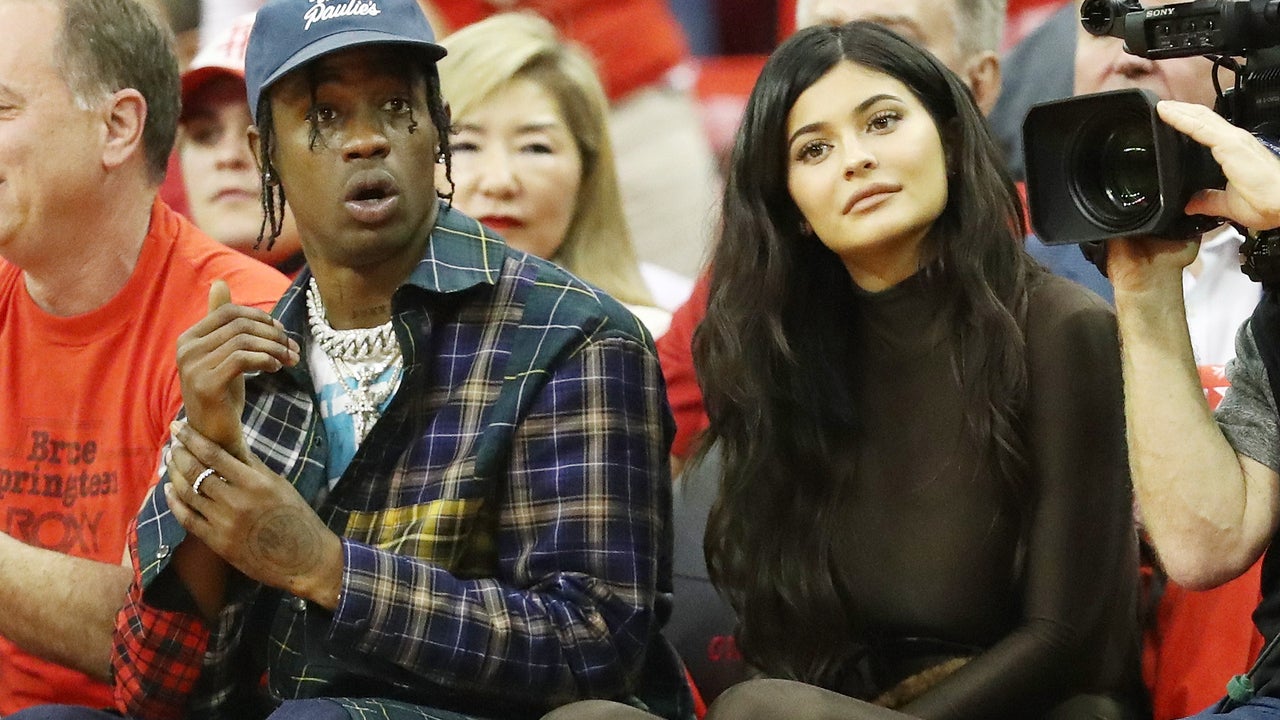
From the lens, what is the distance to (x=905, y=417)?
6.84 ft

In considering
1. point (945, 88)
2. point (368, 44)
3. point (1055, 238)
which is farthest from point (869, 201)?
point (368, 44)

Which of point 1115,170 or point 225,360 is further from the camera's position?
point 225,360

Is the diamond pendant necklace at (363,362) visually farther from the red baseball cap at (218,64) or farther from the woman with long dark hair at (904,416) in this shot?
the red baseball cap at (218,64)

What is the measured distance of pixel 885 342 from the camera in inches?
84.0

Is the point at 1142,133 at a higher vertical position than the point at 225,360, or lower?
higher

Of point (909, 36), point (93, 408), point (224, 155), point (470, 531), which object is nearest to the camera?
point (470, 531)

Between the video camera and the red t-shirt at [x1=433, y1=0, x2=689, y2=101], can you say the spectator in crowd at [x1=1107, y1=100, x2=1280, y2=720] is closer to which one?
the video camera

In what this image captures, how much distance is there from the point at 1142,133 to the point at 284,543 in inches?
38.8

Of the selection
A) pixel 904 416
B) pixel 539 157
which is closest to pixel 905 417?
pixel 904 416

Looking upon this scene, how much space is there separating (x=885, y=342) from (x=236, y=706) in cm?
92

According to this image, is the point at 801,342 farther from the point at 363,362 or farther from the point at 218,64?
the point at 218,64

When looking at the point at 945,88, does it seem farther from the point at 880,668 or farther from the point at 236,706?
the point at 236,706

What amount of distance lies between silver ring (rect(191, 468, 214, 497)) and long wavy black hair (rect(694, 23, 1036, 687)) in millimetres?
612

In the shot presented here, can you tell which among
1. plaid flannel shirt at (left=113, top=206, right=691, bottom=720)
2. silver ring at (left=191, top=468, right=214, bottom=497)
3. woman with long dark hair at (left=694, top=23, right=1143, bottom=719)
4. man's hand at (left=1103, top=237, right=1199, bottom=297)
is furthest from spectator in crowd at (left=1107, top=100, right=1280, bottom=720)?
silver ring at (left=191, top=468, right=214, bottom=497)
